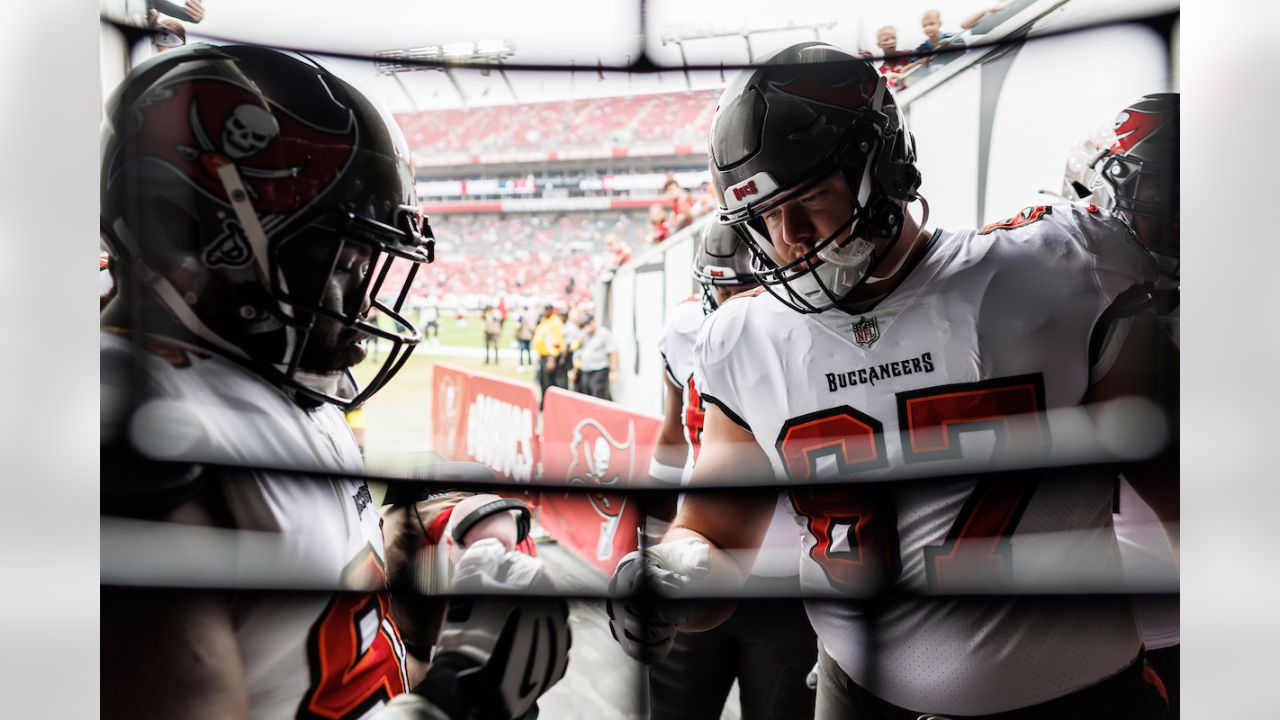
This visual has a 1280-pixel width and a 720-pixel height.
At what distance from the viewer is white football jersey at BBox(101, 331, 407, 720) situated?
75cm

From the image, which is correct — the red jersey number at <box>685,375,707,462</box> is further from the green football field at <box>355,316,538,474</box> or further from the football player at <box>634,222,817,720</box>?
the green football field at <box>355,316,538,474</box>

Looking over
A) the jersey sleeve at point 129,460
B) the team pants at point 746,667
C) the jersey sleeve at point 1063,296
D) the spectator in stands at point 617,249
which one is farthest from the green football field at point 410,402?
the jersey sleeve at point 1063,296

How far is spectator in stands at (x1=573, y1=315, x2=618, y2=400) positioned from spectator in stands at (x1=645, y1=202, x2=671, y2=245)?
1.30 ft

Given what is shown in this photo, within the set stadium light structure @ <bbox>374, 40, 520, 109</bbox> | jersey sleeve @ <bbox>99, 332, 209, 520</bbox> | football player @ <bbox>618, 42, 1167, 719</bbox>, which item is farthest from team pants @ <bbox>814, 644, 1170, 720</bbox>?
stadium light structure @ <bbox>374, 40, 520, 109</bbox>

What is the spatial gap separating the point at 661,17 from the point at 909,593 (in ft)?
2.86

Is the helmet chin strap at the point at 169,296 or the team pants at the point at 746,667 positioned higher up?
the helmet chin strap at the point at 169,296

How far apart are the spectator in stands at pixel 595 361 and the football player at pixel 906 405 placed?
3.21ft

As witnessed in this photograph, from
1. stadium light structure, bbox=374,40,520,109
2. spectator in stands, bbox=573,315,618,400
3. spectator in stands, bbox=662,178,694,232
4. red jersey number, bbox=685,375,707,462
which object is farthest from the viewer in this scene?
spectator in stands, bbox=573,315,618,400

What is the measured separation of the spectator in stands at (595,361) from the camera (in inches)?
76.4

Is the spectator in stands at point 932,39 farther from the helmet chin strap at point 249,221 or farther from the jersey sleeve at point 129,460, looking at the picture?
the jersey sleeve at point 129,460

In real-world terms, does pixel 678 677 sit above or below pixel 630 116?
below
